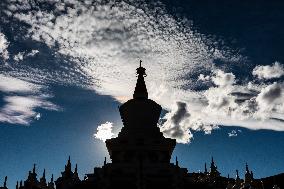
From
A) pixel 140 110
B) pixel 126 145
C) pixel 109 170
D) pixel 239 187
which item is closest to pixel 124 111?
pixel 140 110

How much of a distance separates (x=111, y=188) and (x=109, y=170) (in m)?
1.67

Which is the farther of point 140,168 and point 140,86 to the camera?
point 140,86

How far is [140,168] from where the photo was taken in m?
29.3

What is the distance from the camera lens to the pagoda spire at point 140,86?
4084cm

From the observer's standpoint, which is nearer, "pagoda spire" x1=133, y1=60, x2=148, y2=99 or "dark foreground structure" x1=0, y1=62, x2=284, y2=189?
"dark foreground structure" x1=0, y1=62, x2=284, y2=189

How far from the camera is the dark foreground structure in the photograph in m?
29.5

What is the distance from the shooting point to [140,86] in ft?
138

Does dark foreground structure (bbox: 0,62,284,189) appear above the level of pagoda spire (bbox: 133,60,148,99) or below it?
below

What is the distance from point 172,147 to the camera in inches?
1379

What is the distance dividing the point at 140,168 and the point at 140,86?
14.5m

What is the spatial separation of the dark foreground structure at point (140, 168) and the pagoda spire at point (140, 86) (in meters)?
1.13

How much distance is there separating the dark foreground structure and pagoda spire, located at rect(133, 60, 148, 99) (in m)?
1.13

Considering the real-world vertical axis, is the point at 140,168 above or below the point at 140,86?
below

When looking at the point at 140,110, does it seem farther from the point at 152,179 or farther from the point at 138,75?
the point at 152,179
